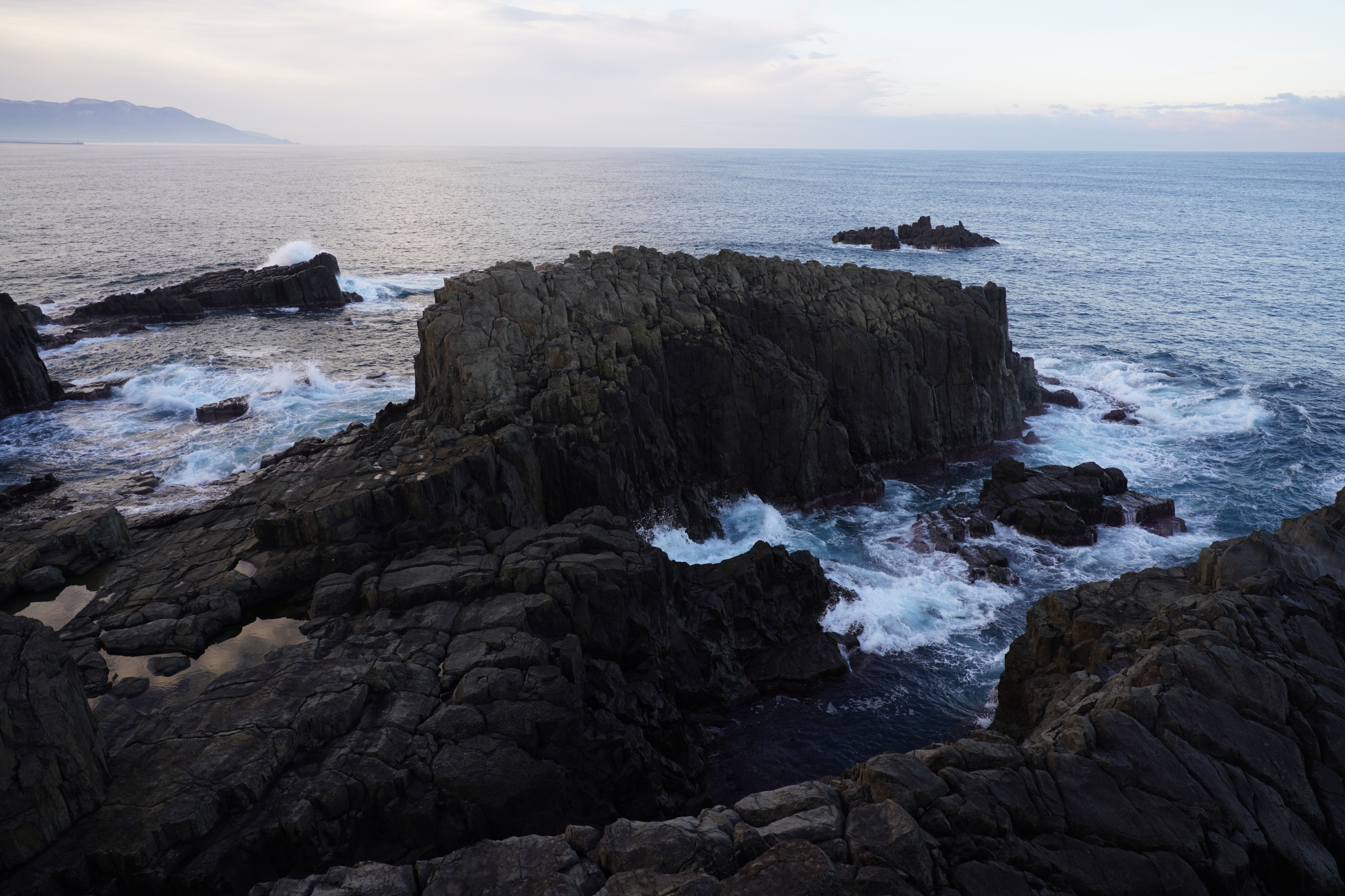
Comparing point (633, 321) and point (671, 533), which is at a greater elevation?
point (633, 321)

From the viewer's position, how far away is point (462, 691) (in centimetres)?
1678

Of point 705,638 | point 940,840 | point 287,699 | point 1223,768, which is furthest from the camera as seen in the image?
point 705,638

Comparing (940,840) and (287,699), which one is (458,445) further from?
(940,840)

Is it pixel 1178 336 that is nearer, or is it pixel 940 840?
pixel 940 840

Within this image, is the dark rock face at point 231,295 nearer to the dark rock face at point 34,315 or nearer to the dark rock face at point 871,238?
the dark rock face at point 34,315

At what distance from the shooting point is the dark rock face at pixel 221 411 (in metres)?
43.4

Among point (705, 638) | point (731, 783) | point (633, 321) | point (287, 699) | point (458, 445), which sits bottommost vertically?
point (731, 783)

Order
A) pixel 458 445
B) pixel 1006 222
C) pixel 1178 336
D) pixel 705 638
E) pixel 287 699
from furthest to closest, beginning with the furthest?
pixel 1006 222
pixel 1178 336
pixel 458 445
pixel 705 638
pixel 287 699

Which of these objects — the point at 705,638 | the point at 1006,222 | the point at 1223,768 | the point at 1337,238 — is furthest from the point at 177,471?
the point at 1337,238

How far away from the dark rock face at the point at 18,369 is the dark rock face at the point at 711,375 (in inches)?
1137

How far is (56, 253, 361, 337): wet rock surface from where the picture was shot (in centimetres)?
6631

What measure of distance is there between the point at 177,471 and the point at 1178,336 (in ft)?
239

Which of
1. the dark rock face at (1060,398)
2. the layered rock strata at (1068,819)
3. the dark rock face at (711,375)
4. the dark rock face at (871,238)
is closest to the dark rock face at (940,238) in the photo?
the dark rock face at (871,238)

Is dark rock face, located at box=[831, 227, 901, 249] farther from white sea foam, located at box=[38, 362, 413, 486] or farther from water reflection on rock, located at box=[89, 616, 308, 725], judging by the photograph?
water reflection on rock, located at box=[89, 616, 308, 725]
